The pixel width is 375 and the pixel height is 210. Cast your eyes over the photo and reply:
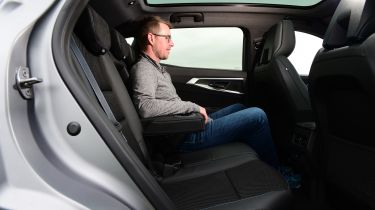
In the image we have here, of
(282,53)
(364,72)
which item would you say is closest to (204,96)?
(282,53)

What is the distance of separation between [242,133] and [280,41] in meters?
0.97

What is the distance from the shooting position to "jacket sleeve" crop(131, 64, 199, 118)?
5.96 ft

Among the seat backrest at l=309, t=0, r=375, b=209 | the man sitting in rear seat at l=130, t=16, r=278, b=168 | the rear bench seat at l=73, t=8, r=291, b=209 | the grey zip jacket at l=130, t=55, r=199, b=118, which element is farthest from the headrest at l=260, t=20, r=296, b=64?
the seat backrest at l=309, t=0, r=375, b=209

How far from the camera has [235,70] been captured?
308 cm

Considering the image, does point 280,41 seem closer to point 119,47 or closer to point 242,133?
point 242,133

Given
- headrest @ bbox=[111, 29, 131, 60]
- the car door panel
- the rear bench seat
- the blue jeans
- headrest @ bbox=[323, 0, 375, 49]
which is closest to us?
headrest @ bbox=[323, 0, 375, 49]

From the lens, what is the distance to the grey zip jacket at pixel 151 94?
1820 mm

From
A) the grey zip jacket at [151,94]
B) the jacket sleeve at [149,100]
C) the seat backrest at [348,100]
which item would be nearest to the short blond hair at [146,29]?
the grey zip jacket at [151,94]

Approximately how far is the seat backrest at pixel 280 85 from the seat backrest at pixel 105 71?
1.12 meters

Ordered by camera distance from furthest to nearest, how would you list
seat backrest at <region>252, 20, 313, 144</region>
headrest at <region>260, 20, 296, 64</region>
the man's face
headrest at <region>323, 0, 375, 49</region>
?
headrest at <region>260, 20, 296, 64</region> → seat backrest at <region>252, 20, 313, 144</region> → the man's face → headrest at <region>323, 0, 375, 49</region>

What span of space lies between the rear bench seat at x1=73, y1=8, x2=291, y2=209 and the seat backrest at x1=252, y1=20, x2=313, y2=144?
2.26ft

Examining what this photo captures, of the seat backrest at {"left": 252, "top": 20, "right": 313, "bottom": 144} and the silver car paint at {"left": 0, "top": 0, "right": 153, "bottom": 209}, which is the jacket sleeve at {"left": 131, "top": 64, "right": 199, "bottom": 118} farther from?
the silver car paint at {"left": 0, "top": 0, "right": 153, "bottom": 209}

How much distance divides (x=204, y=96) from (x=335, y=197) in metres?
1.76

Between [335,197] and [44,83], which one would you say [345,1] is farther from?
[44,83]
